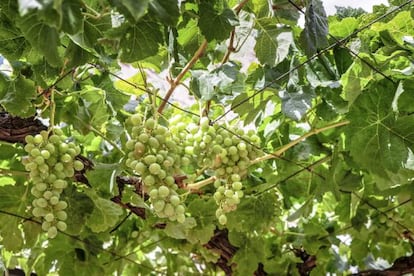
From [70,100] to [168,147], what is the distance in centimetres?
34

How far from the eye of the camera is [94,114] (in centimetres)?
151

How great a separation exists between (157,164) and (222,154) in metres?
0.18

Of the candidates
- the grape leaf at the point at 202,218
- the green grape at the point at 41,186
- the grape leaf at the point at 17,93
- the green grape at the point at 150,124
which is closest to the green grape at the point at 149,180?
the green grape at the point at 150,124

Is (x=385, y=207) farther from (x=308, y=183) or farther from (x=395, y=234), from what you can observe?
(x=308, y=183)

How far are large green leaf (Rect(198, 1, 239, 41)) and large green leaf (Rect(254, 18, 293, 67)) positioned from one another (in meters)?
0.18

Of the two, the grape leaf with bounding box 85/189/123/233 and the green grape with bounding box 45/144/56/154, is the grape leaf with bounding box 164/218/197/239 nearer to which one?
the grape leaf with bounding box 85/189/123/233

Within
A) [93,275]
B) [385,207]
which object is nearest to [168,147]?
[93,275]

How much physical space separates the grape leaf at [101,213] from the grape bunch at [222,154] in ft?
0.95

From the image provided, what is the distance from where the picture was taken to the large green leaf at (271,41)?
4.13 feet

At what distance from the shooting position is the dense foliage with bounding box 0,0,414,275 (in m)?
1.15

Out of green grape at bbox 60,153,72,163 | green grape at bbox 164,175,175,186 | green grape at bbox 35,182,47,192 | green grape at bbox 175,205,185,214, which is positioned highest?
green grape at bbox 60,153,72,163

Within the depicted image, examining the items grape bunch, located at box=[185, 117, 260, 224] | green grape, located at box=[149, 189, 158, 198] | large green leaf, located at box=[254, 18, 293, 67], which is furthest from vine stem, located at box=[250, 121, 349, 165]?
green grape, located at box=[149, 189, 158, 198]

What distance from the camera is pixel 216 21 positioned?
3.53 ft

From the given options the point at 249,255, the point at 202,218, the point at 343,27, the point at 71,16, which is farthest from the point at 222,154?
the point at 249,255
